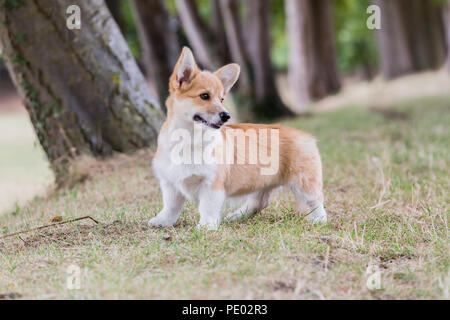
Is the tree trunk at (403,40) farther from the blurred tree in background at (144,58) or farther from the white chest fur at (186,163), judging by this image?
the white chest fur at (186,163)

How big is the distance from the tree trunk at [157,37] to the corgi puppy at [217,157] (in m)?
6.22

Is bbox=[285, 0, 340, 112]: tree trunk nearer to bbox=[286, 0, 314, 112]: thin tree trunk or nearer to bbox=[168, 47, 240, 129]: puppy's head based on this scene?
bbox=[286, 0, 314, 112]: thin tree trunk

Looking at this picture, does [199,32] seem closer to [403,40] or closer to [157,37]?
[157,37]

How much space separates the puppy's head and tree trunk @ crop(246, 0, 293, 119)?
834 cm

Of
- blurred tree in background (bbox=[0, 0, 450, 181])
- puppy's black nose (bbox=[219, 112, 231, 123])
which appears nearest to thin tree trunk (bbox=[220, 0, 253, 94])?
blurred tree in background (bbox=[0, 0, 450, 181])

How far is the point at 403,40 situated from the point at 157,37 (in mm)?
12618

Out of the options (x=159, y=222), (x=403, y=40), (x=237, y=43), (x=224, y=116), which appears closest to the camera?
(x=224, y=116)

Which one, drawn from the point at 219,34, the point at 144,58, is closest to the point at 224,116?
the point at 144,58

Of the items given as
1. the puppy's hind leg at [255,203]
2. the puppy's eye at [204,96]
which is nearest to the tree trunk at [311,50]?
the puppy's hind leg at [255,203]

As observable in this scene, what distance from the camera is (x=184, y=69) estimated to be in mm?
3953

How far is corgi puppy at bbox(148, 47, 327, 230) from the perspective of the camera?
12.8ft

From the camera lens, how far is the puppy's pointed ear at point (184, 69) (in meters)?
3.88
